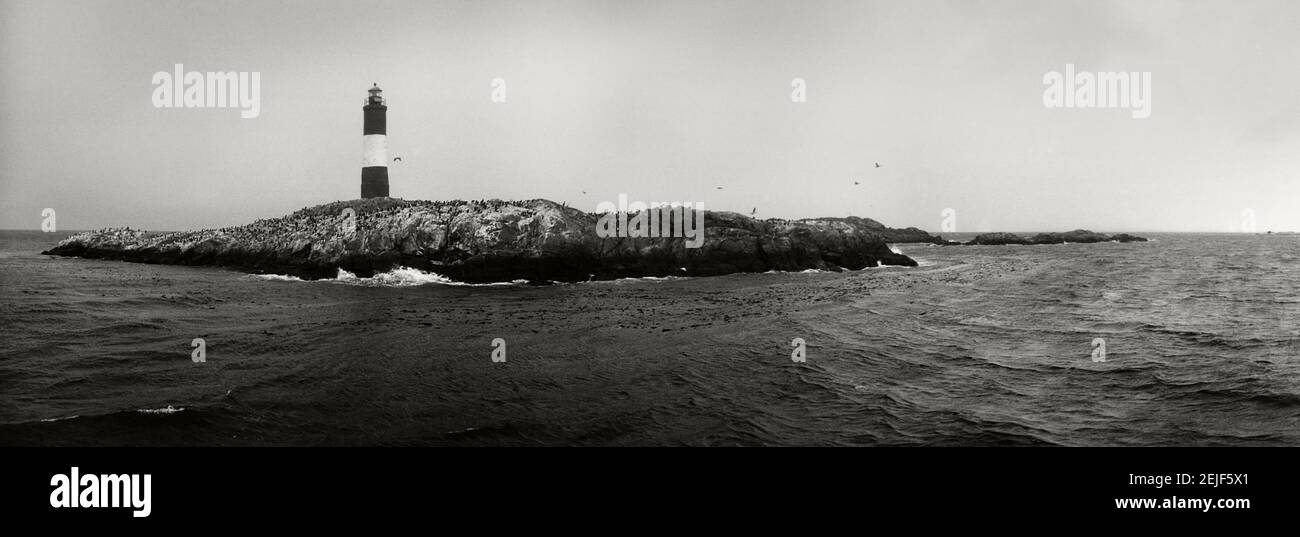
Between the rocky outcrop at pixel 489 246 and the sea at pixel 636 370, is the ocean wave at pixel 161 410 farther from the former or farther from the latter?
the rocky outcrop at pixel 489 246

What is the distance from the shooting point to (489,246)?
42.0 metres

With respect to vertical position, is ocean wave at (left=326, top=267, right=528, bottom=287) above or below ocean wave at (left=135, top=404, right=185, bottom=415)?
above

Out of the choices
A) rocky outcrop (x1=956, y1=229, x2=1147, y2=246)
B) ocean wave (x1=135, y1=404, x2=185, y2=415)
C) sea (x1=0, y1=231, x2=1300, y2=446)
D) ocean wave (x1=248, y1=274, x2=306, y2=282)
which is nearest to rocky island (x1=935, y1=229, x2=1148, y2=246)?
rocky outcrop (x1=956, y1=229, x2=1147, y2=246)

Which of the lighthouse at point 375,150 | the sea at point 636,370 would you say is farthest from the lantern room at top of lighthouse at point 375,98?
the sea at point 636,370

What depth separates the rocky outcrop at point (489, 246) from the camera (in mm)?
41781

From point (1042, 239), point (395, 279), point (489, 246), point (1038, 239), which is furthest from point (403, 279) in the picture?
point (1042, 239)

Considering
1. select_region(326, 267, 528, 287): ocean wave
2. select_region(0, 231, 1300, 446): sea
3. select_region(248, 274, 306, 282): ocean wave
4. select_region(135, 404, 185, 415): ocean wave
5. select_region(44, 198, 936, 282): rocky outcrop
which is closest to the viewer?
select_region(0, 231, 1300, 446): sea

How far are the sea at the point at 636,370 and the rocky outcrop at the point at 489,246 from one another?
36.7 ft

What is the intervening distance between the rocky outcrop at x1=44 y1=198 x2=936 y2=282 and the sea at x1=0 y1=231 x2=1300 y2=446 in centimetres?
1118

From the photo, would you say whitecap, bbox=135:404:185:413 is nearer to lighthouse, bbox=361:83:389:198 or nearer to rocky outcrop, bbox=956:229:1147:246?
lighthouse, bbox=361:83:389:198

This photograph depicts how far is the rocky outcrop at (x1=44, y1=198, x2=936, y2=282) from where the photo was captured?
137ft
